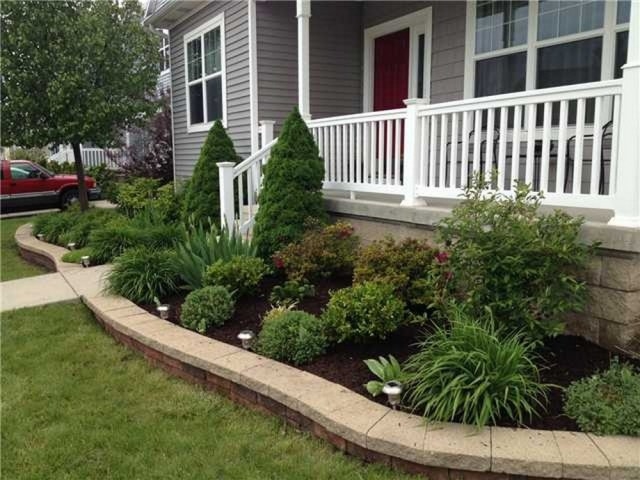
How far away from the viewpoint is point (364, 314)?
3.40 m

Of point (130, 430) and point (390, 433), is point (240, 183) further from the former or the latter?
point (390, 433)

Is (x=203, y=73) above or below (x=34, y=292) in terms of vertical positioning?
above

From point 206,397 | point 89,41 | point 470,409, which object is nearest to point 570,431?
point 470,409

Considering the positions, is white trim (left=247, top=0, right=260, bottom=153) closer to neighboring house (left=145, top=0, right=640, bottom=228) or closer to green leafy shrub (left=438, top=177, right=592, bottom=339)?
neighboring house (left=145, top=0, right=640, bottom=228)

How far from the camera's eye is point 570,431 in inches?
98.9

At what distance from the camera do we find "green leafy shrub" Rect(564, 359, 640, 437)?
246cm

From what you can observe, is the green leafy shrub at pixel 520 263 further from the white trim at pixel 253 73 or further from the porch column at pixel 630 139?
the white trim at pixel 253 73

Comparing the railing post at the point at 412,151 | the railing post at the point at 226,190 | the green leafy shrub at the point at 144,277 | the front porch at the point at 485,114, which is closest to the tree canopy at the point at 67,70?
the front porch at the point at 485,114

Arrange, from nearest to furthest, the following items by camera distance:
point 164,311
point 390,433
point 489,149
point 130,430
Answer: point 390,433
point 130,430
point 489,149
point 164,311

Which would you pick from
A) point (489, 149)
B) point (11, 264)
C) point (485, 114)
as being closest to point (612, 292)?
point (489, 149)

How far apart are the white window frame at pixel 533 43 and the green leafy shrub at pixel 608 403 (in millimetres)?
3521

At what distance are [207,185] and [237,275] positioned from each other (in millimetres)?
2778

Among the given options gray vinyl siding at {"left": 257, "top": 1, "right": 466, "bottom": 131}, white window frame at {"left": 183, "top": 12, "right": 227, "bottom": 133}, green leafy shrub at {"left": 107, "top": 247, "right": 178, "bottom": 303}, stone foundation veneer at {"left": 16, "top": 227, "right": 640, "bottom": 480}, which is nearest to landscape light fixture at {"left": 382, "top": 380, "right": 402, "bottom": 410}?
stone foundation veneer at {"left": 16, "top": 227, "right": 640, "bottom": 480}

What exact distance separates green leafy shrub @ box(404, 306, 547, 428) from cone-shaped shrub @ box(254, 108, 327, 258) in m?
2.69
